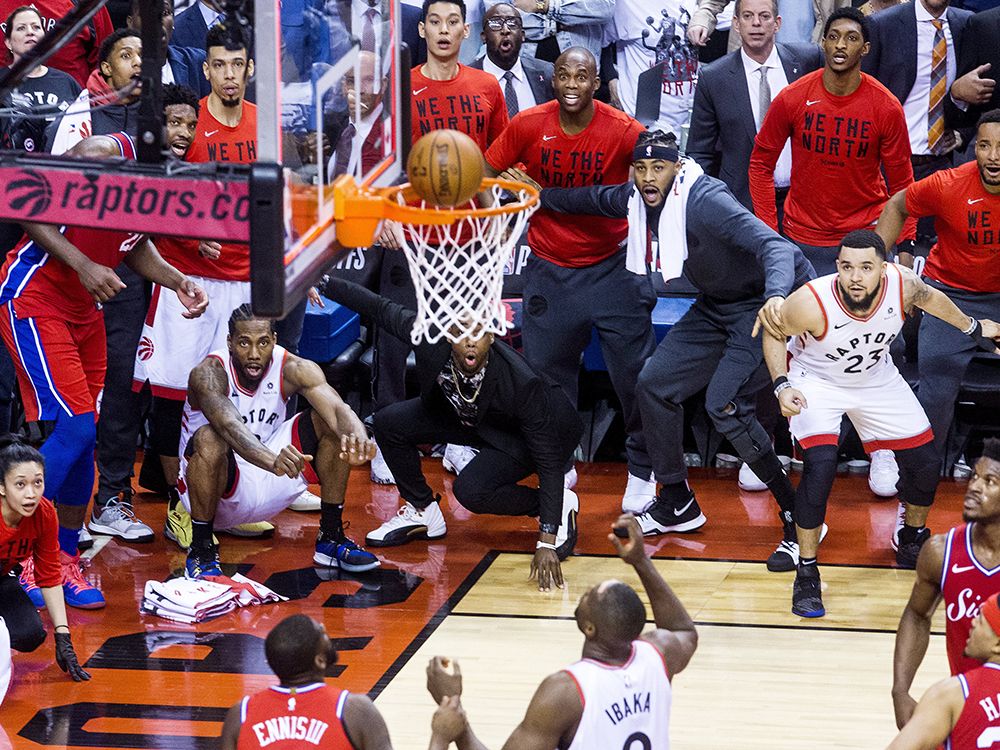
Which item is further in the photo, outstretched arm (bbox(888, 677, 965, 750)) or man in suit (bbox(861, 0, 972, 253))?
man in suit (bbox(861, 0, 972, 253))

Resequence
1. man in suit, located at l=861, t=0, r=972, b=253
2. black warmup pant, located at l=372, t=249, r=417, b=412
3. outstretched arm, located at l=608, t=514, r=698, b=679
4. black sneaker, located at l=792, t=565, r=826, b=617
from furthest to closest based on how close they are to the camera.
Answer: man in suit, located at l=861, t=0, r=972, b=253
black warmup pant, located at l=372, t=249, r=417, b=412
black sneaker, located at l=792, t=565, r=826, b=617
outstretched arm, located at l=608, t=514, r=698, b=679

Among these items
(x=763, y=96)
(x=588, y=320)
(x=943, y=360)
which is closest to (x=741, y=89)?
(x=763, y=96)

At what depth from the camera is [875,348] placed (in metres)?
7.19

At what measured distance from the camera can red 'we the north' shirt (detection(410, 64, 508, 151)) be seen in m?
8.31

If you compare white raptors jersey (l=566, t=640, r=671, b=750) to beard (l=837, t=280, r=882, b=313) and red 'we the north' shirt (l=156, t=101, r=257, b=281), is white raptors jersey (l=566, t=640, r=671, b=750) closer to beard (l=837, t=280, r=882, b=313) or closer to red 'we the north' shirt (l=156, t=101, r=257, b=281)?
beard (l=837, t=280, r=882, b=313)

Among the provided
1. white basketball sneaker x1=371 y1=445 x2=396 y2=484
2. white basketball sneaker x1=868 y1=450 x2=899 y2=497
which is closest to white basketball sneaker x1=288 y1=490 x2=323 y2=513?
white basketball sneaker x1=371 y1=445 x2=396 y2=484

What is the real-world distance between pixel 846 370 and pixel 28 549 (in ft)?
11.5

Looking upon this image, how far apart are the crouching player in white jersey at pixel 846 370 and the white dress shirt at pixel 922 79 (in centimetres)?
180

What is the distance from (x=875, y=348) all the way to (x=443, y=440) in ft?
6.73

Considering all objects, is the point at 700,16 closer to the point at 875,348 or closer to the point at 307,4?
the point at 875,348

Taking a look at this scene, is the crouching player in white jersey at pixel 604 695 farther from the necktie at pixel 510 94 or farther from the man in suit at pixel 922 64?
the necktie at pixel 510 94

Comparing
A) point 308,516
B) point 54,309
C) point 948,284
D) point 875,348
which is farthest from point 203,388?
point 948,284

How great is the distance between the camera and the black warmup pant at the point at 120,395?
8148 millimetres

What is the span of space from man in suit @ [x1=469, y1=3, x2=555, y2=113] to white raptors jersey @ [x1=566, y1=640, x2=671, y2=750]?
4.89 metres
